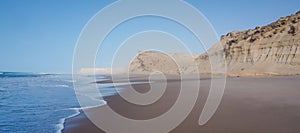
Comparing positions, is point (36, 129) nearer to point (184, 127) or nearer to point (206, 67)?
point (184, 127)

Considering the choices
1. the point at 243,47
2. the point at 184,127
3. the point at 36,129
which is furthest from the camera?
the point at 243,47

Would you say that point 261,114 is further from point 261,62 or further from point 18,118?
point 261,62

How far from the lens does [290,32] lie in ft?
139

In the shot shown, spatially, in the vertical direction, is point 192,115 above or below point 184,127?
above

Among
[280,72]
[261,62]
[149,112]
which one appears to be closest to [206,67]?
[261,62]

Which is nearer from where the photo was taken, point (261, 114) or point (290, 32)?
point (261, 114)

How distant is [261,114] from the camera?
26.3 ft

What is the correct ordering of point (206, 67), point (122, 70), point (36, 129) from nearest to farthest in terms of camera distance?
point (36, 129) → point (206, 67) → point (122, 70)

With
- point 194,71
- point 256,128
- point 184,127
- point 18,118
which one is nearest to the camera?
point 256,128

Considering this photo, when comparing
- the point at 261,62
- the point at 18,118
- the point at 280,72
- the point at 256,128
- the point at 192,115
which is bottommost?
the point at 256,128

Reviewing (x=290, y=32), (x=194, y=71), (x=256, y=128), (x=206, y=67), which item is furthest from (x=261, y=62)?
(x=256, y=128)

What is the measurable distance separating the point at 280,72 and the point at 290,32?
9.77 metres

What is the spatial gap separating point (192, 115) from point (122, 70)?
417ft

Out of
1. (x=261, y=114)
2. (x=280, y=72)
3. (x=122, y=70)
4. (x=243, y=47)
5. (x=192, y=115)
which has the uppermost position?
(x=122, y=70)
